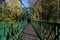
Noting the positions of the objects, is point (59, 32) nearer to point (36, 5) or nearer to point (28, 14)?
point (36, 5)

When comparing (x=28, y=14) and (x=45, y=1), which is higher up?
(x=45, y=1)

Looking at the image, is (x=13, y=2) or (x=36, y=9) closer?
(x=13, y=2)

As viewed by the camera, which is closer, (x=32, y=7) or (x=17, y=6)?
(x=17, y=6)

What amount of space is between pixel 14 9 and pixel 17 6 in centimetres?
129

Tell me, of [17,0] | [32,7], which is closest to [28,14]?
[32,7]

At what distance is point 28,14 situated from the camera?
25562 millimetres

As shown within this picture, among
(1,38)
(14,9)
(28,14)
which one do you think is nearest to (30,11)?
(28,14)

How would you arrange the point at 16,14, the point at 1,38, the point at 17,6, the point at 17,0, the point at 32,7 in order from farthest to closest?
the point at 32,7, the point at 17,0, the point at 17,6, the point at 16,14, the point at 1,38

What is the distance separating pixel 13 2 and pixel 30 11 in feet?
22.3

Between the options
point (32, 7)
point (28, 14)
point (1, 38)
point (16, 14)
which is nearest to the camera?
point (1, 38)

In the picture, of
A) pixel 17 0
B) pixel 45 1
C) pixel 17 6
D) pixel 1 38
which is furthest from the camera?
pixel 17 0

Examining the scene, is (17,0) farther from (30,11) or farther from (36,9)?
(30,11)

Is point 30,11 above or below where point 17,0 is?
below

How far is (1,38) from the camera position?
2.77m
